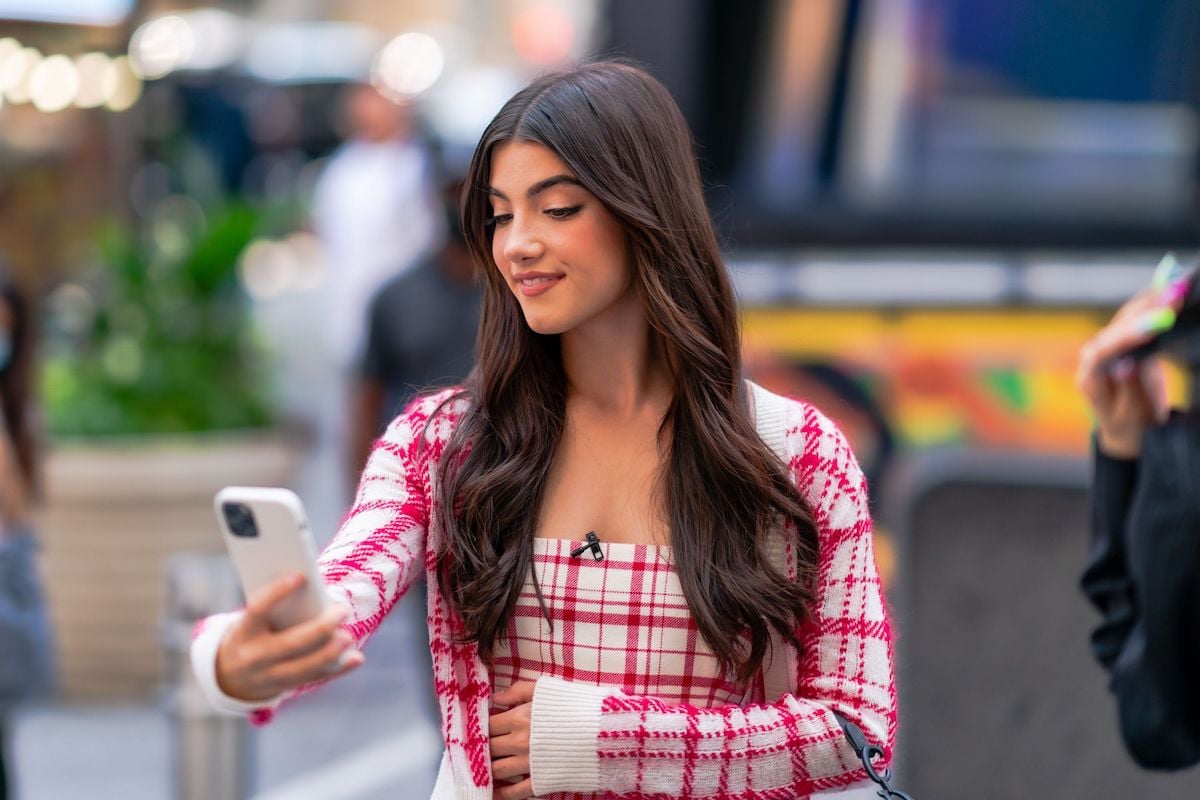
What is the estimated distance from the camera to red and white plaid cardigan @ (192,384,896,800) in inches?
90.5

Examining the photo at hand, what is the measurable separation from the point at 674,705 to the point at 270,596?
588 millimetres

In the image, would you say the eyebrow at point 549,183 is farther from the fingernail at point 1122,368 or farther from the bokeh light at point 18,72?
the bokeh light at point 18,72

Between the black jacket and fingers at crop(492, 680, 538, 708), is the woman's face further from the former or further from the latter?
the black jacket

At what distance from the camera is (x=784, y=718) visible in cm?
234

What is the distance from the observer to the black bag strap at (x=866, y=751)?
91.4 inches

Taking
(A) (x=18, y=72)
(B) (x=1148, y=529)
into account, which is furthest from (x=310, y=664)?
(A) (x=18, y=72)

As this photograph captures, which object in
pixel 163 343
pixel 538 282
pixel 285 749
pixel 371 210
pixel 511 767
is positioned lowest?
pixel 285 749

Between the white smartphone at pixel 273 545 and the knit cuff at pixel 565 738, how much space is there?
39cm

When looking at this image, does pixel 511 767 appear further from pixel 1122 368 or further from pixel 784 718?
pixel 1122 368

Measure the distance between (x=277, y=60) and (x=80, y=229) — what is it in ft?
43.8

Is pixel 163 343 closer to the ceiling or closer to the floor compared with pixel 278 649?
closer to the floor

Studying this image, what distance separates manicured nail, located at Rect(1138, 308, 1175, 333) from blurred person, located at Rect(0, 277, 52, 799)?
2.41 m

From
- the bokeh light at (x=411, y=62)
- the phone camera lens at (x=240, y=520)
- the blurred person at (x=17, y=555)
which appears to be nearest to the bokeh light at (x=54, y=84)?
the blurred person at (x=17, y=555)

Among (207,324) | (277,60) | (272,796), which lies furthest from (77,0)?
(277,60)
